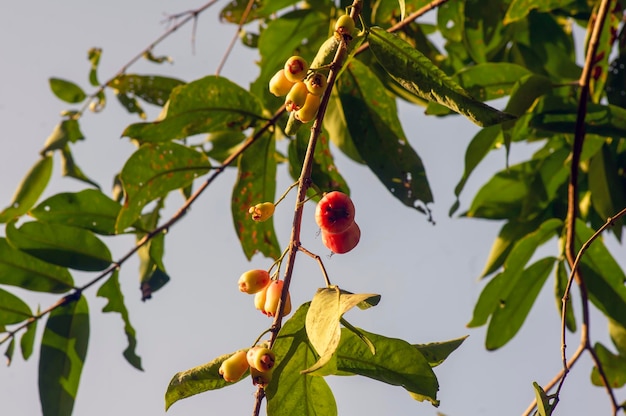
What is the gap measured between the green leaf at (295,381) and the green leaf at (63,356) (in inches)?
33.0

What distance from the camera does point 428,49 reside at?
2334 millimetres

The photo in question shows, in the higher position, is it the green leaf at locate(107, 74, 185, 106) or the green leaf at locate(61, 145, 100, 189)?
the green leaf at locate(107, 74, 185, 106)

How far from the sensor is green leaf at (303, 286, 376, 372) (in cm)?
97

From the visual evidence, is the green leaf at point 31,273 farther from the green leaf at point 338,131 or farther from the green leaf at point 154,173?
the green leaf at point 338,131

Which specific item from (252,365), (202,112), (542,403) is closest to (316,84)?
(252,365)

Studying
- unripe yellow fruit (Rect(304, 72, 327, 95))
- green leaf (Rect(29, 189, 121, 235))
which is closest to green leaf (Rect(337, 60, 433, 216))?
unripe yellow fruit (Rect(304, 72, 327, 95))

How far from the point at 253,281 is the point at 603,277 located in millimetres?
1106

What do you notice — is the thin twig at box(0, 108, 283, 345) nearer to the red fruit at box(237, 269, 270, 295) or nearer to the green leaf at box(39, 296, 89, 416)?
the green leaf at box(39, 296, 89, 416)

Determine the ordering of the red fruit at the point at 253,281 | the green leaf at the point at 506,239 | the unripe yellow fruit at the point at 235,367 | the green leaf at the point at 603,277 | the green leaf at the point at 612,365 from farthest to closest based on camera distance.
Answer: the green leaf at the point at 506,239, the green leaf at the point at 612,365, the green leaf at the point at 603,277, the red fruit at the point at 253,281, the unripe yellow fruit at the point at 235,367

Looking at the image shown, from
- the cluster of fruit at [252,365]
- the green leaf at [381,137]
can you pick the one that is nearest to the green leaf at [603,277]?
the green leaf at [381,137]

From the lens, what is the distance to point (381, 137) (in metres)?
1.76

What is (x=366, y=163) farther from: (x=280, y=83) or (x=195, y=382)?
(x=195, y=382)

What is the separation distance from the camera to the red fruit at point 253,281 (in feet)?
4.01

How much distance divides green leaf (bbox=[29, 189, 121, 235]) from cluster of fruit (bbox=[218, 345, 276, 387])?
1.00 metres
